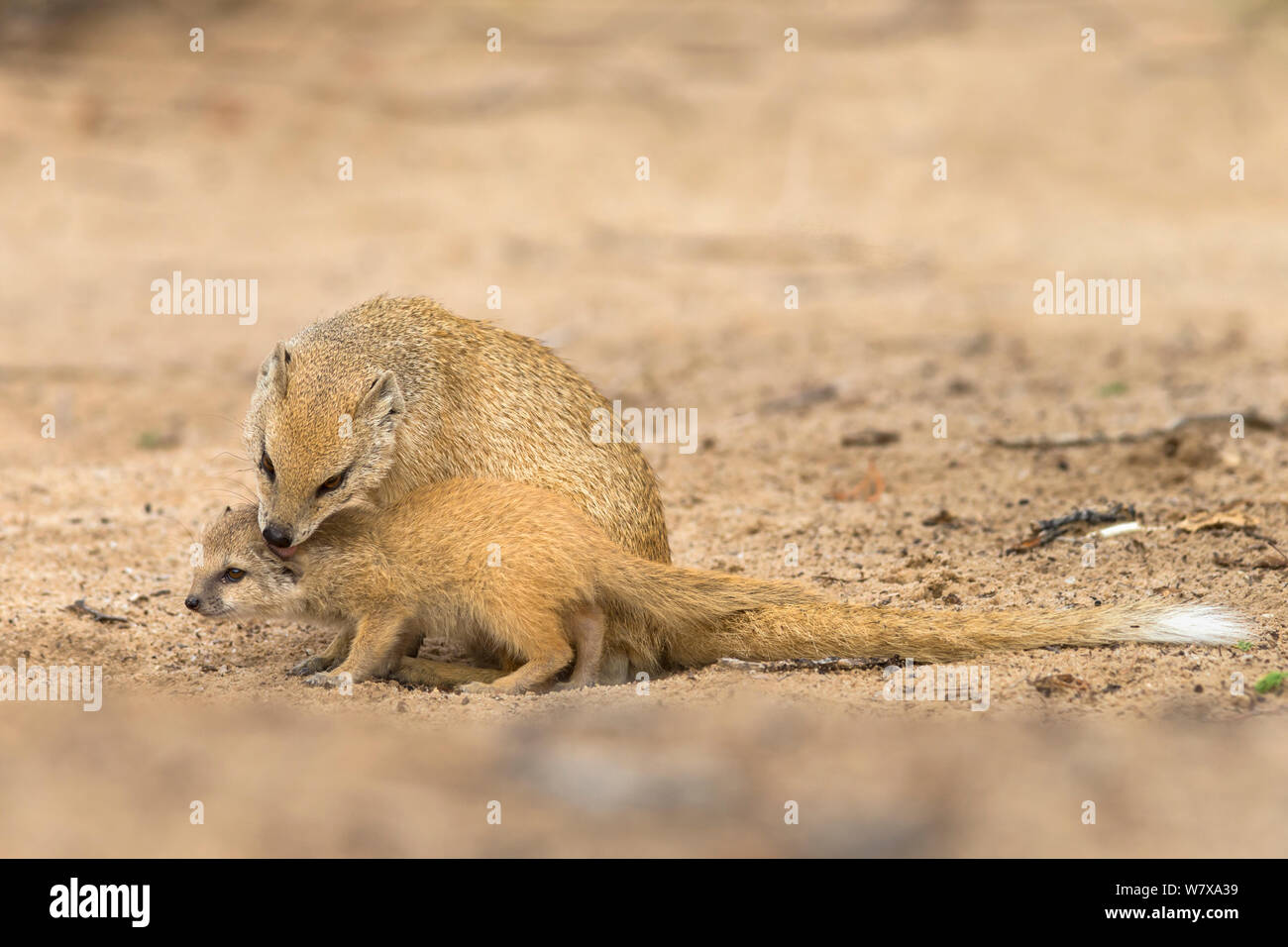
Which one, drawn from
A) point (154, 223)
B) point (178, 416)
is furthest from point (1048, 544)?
point (154, 223)

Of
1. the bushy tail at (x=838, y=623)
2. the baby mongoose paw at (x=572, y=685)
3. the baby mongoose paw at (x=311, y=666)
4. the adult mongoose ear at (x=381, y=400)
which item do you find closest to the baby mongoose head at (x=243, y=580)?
the baby mongoose paw at (x=311, y=666)

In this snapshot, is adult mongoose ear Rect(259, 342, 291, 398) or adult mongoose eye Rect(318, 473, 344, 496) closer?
adult mongoose eye Rect(318, 473, 344, 496)

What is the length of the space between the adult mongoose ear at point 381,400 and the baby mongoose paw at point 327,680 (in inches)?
33.7

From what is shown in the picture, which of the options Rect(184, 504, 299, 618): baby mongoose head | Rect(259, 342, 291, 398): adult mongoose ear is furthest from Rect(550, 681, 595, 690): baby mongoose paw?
Rect(259, 342, 291, 398): adult mongoose ear

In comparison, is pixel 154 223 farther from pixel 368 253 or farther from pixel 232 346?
pixel 232 346

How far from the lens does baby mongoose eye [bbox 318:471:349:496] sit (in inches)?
186

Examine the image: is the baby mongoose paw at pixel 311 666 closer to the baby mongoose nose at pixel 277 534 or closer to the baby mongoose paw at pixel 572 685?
the baby mongoose nose at pixel 277 534

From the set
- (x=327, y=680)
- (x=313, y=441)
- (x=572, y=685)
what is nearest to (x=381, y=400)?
(x=313, y=441)

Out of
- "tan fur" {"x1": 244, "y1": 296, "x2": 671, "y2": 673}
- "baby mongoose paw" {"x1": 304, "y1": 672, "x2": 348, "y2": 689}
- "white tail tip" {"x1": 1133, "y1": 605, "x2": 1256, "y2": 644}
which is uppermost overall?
"tan fur" {"x1": 244, "y1": 296, "x2": 671, "y2": 673}

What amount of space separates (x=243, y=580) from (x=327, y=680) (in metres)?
0.52

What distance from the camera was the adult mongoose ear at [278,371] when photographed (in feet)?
16.1

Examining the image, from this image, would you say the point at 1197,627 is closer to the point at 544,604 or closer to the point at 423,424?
the point at 544,604

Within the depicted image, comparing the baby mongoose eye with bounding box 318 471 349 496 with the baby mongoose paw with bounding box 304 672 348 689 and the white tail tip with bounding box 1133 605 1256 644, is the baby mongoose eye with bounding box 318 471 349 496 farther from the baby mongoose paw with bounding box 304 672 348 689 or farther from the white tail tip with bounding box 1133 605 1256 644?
the white tail tip with bounding box 1133 605 1256 644

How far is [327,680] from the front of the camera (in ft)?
15.5
